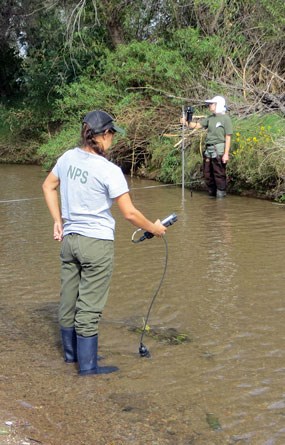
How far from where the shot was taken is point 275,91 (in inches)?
583

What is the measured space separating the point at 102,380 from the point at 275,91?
1134 centimetres

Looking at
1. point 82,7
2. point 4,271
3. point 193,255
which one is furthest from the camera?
point 82,7

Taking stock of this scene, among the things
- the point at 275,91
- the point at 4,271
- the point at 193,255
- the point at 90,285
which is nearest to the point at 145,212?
the point at 193,255

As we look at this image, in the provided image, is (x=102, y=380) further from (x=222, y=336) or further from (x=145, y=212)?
(x=145, y=212)

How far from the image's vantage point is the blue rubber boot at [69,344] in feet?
16.1

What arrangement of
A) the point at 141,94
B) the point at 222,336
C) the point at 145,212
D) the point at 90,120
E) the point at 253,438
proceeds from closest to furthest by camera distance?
1. the point at 253,438
2. the point at 90,120
3. the point at 222,336
4. the point at 145,212
5. the point at 141,94

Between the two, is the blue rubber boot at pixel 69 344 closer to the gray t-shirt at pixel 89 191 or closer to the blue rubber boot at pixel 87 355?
the blue rubber boot at pixel 87 355

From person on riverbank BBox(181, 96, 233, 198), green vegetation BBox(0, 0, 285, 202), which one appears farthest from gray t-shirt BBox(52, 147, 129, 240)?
person on riverbank BBox(181, 96, 233, 198)

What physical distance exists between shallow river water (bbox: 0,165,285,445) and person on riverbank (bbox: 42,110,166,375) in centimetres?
43

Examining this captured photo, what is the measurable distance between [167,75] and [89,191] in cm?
1164

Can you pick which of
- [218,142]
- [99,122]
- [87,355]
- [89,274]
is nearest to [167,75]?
[218,142]

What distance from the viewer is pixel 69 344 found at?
495 cm

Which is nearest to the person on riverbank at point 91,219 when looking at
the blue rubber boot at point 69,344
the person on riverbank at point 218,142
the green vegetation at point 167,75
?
the blue rubber boot at point 69,344

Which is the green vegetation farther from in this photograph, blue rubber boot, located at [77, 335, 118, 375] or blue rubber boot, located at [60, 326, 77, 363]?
blue rubber boot, located at [77, 335, 118, 375]
